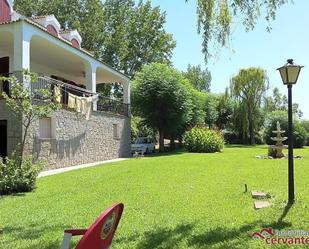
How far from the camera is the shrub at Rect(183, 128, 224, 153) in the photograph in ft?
92.1

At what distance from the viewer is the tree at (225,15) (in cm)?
719

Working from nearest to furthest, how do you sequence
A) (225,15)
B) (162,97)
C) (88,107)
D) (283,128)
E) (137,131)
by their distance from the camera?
1. (225,15)
2. (88,107)
3. (162,97)
4. (283,128)
5. (137,131)

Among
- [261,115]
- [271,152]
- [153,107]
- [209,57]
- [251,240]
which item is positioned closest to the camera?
[251,240]

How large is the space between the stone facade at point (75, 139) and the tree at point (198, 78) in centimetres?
5029

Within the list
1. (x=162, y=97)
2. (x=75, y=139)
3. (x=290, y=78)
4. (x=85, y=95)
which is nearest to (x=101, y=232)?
(x=290, y=78)

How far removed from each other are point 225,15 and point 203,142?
69.1ft

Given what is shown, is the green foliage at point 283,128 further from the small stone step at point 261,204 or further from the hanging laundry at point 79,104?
the small stone step at point 261,204

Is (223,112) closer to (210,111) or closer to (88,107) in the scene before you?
(210,111)

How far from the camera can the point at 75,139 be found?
19875 millimetres

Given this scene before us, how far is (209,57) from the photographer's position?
7.79 m

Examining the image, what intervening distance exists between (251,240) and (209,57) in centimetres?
365

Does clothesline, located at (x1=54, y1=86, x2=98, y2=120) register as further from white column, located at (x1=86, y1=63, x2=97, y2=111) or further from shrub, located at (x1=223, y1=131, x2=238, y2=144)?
shrub, located at (x1=223, y1=131, x2=238, y2=144)

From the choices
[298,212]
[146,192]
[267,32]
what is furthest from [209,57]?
[146,192]

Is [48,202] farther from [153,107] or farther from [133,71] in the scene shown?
[133,71]
